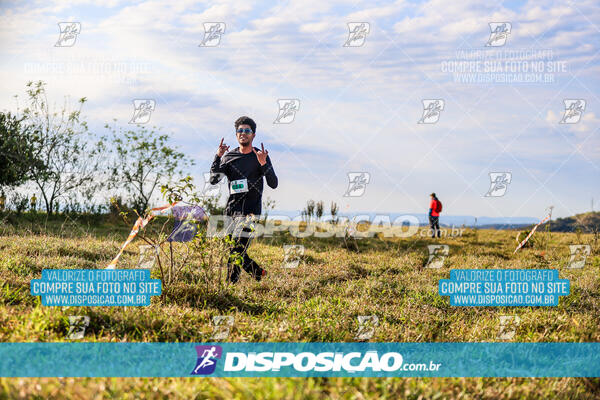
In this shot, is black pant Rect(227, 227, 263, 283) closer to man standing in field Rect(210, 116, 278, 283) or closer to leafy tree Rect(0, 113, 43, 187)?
man standing in field Rect(210, 116, 278, 283)

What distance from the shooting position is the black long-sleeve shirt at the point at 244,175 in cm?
734

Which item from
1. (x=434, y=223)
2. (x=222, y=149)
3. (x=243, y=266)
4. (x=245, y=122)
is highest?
(x=245, y=122)

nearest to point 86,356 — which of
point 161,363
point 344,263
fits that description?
point 161,363

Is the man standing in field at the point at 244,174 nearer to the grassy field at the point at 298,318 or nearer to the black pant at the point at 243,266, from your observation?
the black pant at the point at 243,266

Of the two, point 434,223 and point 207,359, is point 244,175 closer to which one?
point 207,359

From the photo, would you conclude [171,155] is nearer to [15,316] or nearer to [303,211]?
[303,211]

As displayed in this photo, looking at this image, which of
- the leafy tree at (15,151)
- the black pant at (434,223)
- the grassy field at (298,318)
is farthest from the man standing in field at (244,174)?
the black pant at (434,223)

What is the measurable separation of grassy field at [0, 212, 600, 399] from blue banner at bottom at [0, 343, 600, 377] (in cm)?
13

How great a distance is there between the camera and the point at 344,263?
918 cm

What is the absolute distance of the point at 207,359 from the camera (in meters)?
3.94

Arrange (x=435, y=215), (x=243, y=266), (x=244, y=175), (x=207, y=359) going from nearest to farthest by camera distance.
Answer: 1. (x=207, y=359)
2. (x=243, y=266)
3. (x=244, y=175)
4. (x=435, y=215)

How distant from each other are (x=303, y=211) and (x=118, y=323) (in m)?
11.2

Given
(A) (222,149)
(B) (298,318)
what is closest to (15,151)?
(A) (222,149)

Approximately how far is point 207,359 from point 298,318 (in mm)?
1465
